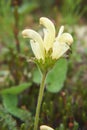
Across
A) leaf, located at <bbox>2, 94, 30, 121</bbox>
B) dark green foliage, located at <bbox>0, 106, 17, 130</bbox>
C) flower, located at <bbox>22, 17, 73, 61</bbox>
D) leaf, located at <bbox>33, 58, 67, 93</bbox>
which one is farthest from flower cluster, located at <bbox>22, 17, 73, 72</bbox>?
leaf, located at <bbox>33, 58, 67, 93</bbox>

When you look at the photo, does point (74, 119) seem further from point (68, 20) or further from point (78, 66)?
point (68, 20)

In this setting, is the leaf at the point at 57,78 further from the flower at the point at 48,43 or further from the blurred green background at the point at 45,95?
the flower at the point at 48,43

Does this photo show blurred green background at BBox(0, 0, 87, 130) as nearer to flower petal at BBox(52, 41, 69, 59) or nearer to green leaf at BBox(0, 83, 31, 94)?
green leaf at BBox(0, 83, 31, 94)

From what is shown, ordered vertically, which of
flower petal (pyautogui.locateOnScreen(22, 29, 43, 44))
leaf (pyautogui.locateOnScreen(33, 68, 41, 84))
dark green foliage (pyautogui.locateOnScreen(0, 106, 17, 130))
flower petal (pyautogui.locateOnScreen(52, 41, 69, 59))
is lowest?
dark green foliage (pyautogui.locateOnScreen(0, 106, 17, 130))

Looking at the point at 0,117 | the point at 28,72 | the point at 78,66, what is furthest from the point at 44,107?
the point at 78,66

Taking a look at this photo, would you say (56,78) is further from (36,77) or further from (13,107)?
(13,107)

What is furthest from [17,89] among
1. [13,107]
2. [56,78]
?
[56,78]

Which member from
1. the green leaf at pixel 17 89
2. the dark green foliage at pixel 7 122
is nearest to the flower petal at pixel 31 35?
the dark green foliage at pixel 7 122
